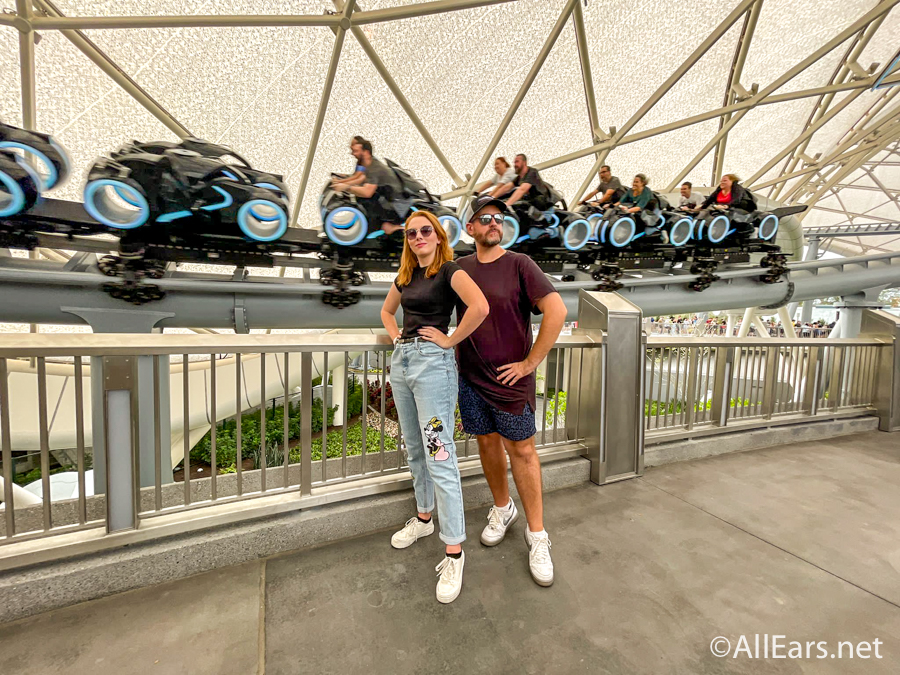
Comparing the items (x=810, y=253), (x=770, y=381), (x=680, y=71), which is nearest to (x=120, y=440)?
(x=770, y=381)

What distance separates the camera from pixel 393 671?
1.17 m

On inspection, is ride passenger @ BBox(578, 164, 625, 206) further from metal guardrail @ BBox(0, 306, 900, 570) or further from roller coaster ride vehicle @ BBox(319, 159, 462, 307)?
metal guardrail @ BBox(0, 306, 900, 570)

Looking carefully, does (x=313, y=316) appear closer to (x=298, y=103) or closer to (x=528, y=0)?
(x=298, y=103)

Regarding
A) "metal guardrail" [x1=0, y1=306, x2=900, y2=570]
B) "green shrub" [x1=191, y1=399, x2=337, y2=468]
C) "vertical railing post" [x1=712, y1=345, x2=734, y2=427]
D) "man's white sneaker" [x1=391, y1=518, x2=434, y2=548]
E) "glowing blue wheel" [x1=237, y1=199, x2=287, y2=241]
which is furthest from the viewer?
"green shrub" [x1=191, y1=399, x2=337, y2=468]

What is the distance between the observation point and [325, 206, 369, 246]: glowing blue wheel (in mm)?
4188

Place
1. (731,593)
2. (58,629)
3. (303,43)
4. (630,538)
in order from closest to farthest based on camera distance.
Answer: (58,629) < (731,593) < (630,538) < (303,43)

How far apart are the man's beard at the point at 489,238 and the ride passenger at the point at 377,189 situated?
2.86 metres

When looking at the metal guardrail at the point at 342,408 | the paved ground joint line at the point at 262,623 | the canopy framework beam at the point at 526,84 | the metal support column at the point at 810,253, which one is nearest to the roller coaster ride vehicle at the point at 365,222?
the metal guardrail at the point at 342,408

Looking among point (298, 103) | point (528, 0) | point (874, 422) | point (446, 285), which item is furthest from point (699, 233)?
point (298, 103)

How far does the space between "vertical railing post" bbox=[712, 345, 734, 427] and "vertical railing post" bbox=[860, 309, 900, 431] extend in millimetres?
2422

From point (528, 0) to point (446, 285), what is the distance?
6670 mm

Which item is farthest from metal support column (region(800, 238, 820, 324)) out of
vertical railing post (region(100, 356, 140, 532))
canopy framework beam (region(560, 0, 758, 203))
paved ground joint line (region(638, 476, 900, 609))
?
vertical railing post (region(100, 356, 140, 532))

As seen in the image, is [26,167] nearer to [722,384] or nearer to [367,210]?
[367,210]

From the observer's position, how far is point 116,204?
344cm
